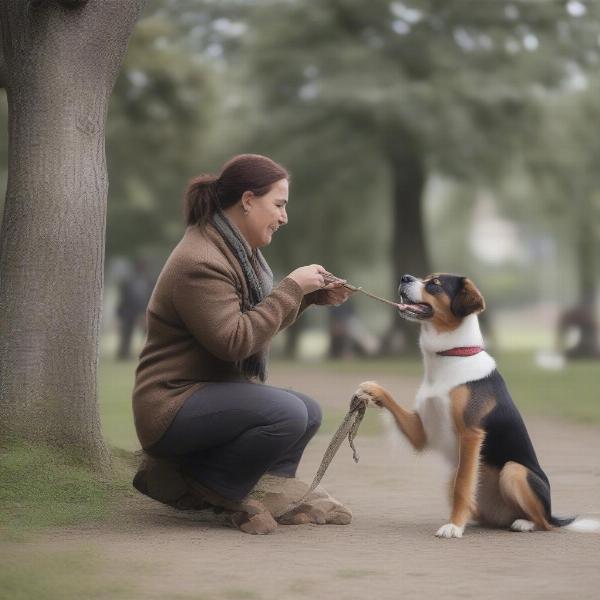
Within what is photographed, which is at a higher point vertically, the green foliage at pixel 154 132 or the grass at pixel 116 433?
the green foliage at pixel 154 132

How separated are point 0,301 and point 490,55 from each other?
62.0 ft

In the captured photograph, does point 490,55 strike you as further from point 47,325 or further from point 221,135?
point 47,325

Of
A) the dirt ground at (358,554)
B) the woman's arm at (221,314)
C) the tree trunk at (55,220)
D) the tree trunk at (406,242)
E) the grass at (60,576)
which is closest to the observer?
the grass at (60,576)

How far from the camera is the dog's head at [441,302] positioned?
250 inches

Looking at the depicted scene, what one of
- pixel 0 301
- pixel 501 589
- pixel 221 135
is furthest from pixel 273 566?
pixel 221 135

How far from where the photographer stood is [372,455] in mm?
10008

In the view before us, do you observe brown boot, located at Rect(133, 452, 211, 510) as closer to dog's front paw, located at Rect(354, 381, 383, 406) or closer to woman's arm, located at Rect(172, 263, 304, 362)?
woman's arm, located at Rect(172, 263, 304, 362)

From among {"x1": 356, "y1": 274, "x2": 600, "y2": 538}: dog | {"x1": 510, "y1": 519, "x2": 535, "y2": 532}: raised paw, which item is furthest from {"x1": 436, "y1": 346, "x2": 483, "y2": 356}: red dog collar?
{"x1": 510, "y1": 519, "x2": 535, "y2": 532}: raised paw

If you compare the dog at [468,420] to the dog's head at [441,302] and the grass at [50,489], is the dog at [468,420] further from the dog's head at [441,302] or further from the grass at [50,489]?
the grass at [50,489]

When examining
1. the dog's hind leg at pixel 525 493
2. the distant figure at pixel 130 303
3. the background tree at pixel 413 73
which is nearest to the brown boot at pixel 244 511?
the dog's hind leg at pixel 525 493

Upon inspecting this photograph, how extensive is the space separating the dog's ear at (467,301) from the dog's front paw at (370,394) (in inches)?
23.4

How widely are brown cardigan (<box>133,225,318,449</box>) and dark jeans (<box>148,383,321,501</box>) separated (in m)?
0.09

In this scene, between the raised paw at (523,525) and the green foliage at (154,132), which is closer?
the raised paw at (523,525)

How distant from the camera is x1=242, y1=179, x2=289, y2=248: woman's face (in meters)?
6.38
